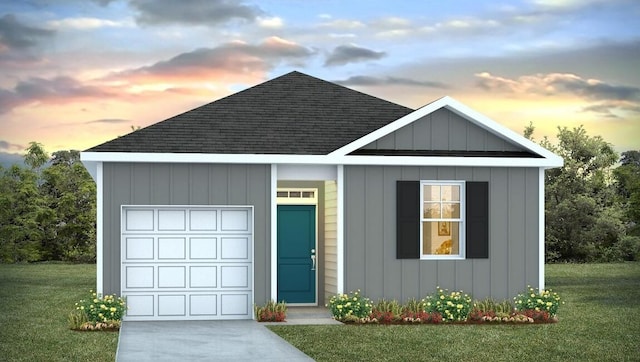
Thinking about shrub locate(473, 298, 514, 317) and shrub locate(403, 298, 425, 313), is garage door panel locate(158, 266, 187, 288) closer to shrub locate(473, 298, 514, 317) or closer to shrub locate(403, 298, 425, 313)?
shrub locate(403, 298, 425, 313)

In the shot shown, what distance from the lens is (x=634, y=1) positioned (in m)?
37.6

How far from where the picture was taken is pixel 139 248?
19.4 meters

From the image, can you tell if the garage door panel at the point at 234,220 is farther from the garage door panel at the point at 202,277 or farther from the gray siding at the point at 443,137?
the gray siding at the point at 443,137

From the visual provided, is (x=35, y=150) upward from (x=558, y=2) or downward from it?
downward

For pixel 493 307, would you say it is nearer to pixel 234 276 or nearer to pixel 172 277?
pixel 234 276

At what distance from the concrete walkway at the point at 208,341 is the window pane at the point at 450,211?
2999 millimetres

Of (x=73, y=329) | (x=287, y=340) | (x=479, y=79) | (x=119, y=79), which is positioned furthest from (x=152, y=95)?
(x=287, y=340)

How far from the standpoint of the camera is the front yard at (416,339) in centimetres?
1503

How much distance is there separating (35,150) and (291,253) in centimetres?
2609

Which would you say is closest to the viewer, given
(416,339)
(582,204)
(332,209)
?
(416,339)

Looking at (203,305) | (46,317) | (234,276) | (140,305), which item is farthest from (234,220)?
(46,317)

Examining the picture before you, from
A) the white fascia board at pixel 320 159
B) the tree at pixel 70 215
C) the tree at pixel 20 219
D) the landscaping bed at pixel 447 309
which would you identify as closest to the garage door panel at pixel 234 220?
the white fascia board at pixel 320 159

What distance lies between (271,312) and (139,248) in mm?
2754

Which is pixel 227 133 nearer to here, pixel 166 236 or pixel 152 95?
pixel 166 236
